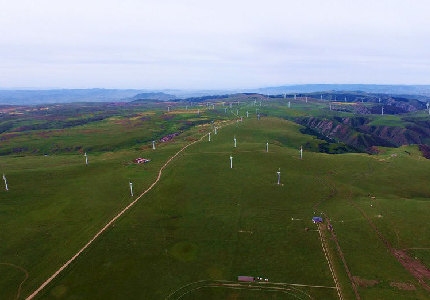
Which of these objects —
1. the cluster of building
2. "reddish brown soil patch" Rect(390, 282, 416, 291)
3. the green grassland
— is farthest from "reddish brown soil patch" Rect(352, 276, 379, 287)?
the cluster of building

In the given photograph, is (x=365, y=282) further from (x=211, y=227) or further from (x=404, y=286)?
(x=211, y=227)

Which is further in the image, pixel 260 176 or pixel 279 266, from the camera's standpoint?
pixel 260 176

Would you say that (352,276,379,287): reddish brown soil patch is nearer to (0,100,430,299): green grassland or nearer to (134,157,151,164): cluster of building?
(0,100,430,299): green grassland

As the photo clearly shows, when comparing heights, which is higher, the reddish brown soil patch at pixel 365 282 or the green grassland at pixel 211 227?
the green grassland at pixel 211 227

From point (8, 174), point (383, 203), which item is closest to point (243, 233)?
point (383, 203)

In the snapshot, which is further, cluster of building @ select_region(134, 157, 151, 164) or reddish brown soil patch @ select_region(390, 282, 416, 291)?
cluster of building @ select_region(134, 157, 151, 164)

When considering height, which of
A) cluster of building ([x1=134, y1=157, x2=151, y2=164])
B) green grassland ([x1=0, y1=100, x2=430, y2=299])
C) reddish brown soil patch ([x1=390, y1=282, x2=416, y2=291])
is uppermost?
cluster of building ([x1=134, y1=157, x2=151, y2=164])

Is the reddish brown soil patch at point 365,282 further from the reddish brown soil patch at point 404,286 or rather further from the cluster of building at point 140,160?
the cluster of building at point 140,160

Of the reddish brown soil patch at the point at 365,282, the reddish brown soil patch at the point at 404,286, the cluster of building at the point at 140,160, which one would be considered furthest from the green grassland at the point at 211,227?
the cluster of building at the point at 140,160

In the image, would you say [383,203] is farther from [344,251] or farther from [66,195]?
[66,195]
